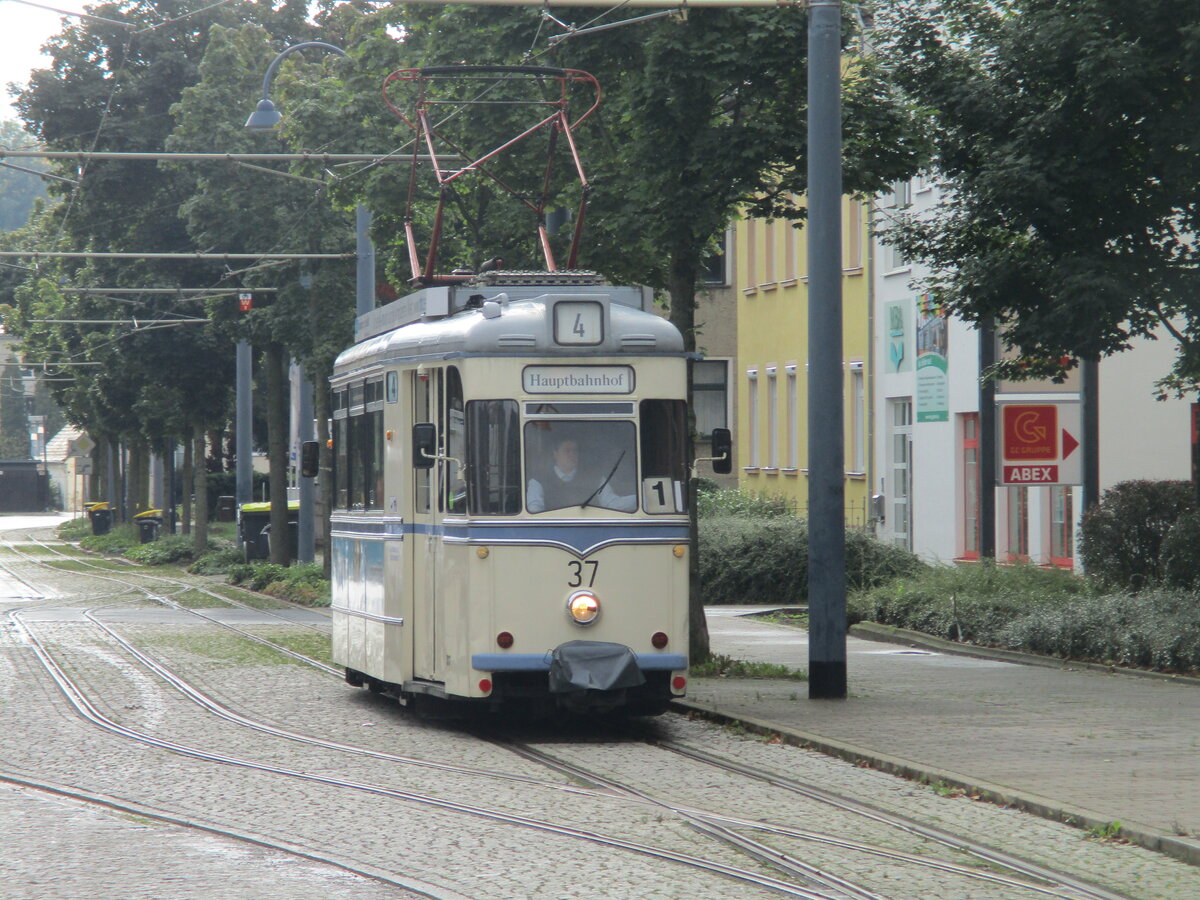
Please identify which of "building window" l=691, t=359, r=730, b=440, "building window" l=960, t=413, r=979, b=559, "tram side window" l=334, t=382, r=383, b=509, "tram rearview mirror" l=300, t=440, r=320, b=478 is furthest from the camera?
"building window" l=691, t=359, r=730, b=440

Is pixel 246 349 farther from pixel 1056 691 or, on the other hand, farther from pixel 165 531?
pixel 1056 691

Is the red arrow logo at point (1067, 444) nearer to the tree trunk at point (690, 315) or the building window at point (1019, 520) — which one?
Answer: the tree trunk at point (690, 315)

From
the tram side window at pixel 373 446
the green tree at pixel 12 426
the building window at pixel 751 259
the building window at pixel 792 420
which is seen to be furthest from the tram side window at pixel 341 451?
the green tree at pixel 12 426

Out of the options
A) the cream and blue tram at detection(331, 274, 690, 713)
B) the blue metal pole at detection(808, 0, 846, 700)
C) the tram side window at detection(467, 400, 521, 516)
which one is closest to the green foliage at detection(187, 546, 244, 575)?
the blue metal pole at detection(808, 0, 846, 700)

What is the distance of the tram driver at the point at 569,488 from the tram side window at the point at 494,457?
14 cm

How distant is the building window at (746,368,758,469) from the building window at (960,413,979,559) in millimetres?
11489

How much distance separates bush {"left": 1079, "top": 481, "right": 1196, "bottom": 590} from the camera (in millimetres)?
20062

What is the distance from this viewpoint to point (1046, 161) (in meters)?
18.5

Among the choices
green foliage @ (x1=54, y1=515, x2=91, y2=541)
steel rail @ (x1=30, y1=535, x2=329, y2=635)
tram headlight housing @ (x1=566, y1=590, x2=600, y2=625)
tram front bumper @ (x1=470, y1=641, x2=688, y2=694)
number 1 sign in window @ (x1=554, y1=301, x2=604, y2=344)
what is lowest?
steel rail @ (x1=30, y1=535, x2=329, y2=635)

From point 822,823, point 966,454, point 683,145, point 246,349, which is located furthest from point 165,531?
point 822,823

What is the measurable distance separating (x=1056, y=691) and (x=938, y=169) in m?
6.27

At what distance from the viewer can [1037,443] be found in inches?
776

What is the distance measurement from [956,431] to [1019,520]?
285 centimetres

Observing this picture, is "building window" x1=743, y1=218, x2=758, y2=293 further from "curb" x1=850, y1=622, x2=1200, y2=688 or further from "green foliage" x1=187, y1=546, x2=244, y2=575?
"curb" x1=850, y1=622, x2=1200, y2=688
